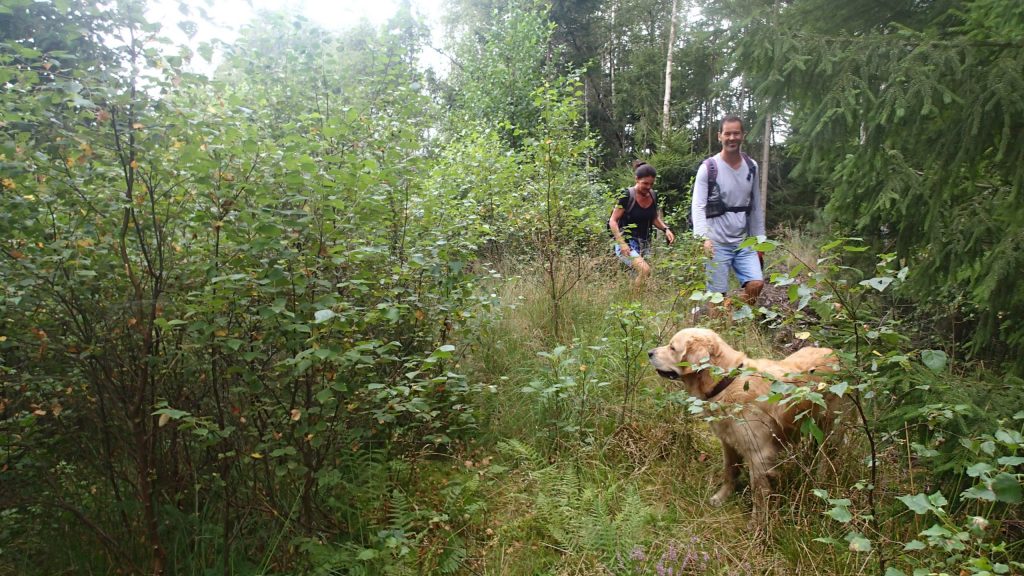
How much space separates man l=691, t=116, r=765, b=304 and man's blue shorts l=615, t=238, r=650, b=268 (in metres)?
1.05

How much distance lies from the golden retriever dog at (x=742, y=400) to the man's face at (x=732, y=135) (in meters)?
2.51

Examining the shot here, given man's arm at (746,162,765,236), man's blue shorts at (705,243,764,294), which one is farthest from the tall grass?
man's arm at (746,162,765,236)

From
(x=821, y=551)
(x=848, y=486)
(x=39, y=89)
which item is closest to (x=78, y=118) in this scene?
(x=39, y=89)

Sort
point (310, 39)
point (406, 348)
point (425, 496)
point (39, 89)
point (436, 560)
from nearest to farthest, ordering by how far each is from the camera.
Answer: point (39, 89), point (436, 560), point (425, 496), point (406, 348), point (310, 39)

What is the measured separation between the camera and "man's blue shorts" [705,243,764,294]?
5.04 m

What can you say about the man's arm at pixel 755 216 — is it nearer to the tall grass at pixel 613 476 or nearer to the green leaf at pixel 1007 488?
the tall grass at pixel 613 476

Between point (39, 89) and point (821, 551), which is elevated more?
point (39, 89)

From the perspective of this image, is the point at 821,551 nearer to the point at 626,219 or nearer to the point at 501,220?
the point at 626,219

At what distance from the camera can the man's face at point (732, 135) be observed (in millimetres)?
4906

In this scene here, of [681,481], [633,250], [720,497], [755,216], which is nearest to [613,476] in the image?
[681,481]

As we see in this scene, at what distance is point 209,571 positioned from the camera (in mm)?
2510

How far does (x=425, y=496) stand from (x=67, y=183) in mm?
2285

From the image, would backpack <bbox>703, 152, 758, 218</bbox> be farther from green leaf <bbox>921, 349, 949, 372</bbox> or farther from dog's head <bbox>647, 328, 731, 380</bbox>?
green leaf <bbox>921, 349, 949, 372</bbox>

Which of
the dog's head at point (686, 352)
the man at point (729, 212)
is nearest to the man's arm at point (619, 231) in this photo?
the man at point (729, 212)
